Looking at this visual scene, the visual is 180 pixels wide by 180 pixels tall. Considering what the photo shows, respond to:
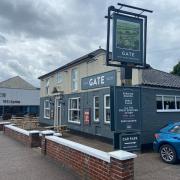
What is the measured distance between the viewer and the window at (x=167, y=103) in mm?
14234

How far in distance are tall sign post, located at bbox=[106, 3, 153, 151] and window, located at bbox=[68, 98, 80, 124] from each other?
10040 millimetres

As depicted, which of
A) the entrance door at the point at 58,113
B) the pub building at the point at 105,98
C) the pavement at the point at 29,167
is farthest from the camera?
the entrance door at the point at 58,113

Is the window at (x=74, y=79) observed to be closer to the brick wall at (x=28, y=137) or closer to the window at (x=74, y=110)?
the window at (x=74, y=110)

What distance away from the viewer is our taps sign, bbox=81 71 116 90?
14.7 metres

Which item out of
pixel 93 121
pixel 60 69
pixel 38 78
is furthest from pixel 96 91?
pixel 38 78

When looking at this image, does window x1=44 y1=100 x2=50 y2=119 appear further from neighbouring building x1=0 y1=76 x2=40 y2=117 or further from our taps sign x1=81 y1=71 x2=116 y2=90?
neighbouring building x1=0 y1=76 x2=40 y2=117

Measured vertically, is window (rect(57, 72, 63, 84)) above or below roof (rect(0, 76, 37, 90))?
below

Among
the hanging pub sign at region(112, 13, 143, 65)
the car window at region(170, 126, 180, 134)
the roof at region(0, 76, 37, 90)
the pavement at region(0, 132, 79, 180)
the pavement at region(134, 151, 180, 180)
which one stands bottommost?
the pavement at region(134, 151, 180, 180)

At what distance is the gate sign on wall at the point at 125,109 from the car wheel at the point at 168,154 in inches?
68.0

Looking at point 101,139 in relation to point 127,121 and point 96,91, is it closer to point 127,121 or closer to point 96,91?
point 96,91

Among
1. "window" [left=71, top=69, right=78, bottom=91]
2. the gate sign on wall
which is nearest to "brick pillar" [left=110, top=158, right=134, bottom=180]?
the gate sign on wall

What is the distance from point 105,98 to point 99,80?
4.00ft

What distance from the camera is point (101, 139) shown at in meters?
15.6

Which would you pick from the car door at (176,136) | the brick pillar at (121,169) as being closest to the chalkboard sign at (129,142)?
the car door at (176,136)
